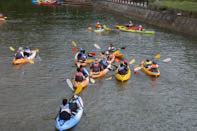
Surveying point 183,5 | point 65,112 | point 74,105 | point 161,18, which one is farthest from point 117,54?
point 183,5

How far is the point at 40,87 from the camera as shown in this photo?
19438 millimetres

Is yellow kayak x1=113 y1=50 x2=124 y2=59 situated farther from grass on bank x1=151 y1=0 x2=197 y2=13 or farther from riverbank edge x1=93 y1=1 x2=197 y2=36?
grass on bank x1=151 y1=0 x2=197 y2=13

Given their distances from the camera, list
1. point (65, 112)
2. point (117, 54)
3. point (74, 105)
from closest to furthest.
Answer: point (65, 112) → point (74, 105) → point (117, 54)

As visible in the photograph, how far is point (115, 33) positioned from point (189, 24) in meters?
11.2

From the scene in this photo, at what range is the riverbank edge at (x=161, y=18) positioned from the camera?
38.3 meters

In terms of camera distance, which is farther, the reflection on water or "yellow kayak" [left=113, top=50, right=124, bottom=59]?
"yellow kayak" [left=113, top=50, right=124, bottom=59]

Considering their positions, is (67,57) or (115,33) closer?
(67,57)

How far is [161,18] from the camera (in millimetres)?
44344

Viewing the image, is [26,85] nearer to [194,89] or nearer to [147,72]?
[147,72]

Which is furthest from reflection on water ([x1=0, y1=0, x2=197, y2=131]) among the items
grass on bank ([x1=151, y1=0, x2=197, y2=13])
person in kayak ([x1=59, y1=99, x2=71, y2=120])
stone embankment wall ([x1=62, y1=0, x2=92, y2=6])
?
stone embankment wall ([x1=62, y1=0, x2=92, y2=6])

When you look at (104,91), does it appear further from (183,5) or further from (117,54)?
(183,5)

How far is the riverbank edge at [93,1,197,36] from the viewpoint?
38.3 m

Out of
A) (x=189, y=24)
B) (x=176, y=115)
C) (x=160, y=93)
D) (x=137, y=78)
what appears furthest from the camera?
(x=189, y=24)

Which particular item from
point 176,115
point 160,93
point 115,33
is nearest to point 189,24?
point 115,33
